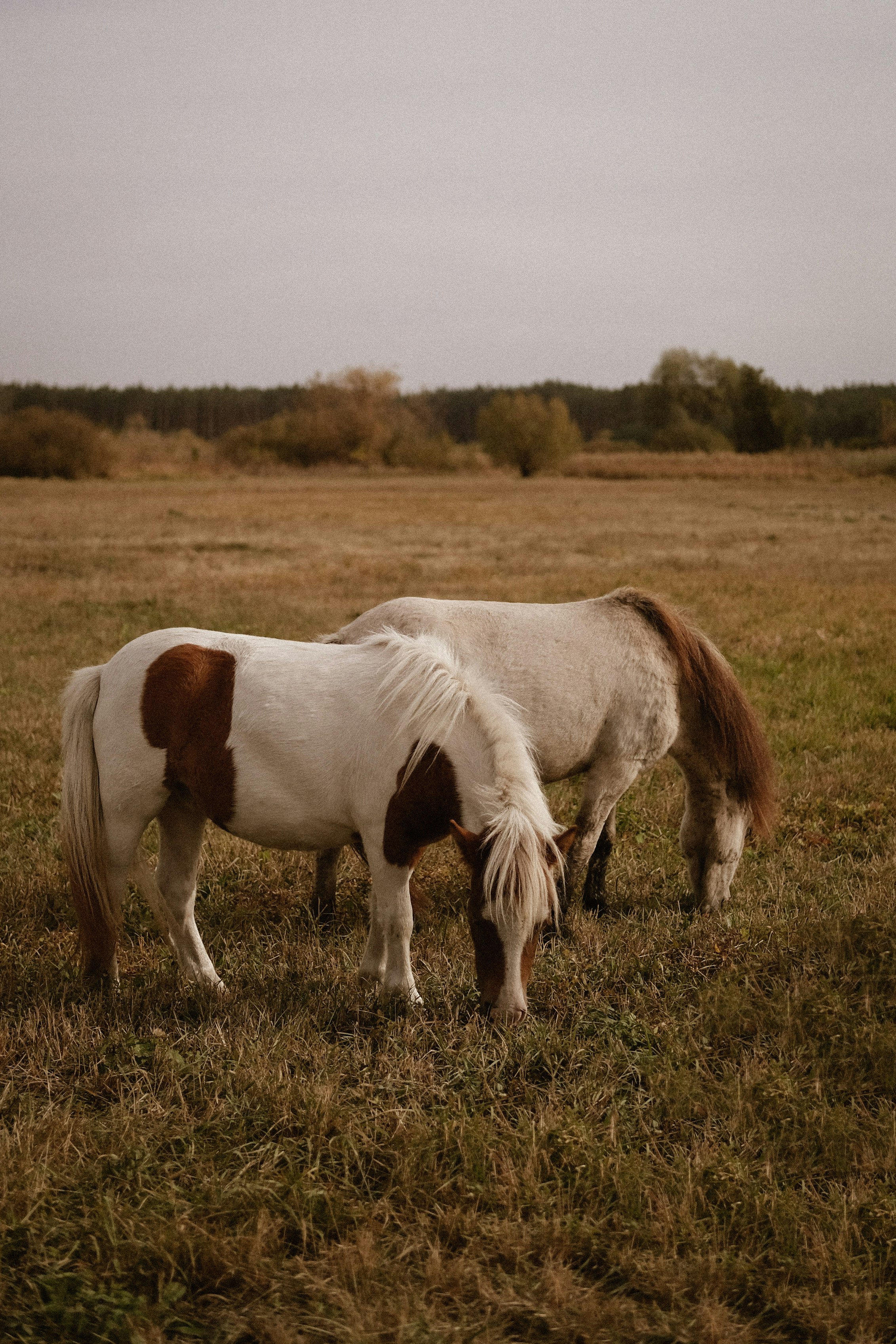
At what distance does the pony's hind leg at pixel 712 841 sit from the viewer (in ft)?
16.3

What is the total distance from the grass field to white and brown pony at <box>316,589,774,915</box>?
339mm

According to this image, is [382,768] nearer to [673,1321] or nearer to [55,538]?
[673,1321]

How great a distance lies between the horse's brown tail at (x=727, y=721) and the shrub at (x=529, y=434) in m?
58.9

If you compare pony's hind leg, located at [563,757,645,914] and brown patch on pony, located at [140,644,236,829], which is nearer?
brown patch on pony, located at [140,644,236,829]

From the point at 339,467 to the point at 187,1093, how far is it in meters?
66.9

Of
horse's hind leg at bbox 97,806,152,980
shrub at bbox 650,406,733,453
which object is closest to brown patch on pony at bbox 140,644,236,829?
horse's hind leg at bbox 97,806,152,980

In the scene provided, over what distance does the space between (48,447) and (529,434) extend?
96.5ft

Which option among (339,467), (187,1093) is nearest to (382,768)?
(187,1093)

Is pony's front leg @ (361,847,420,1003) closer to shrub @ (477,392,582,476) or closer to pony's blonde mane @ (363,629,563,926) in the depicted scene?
pony's blonde mane @ (363,629,563,926)

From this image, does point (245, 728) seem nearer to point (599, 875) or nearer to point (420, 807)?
point (420, 807)

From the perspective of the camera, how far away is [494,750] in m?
3.44

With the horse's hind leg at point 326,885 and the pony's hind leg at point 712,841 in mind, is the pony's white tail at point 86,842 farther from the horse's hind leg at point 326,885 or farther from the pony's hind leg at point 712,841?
the pony's hind leg at point 712,841

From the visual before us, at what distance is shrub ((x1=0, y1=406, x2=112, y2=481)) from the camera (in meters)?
51.2

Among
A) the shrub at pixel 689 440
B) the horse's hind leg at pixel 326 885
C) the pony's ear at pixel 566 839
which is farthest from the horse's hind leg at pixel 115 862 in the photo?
the shrub at pixel 689 440
